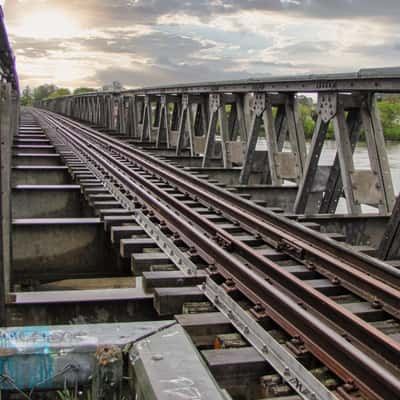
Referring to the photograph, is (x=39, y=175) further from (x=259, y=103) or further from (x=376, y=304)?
(x=376, y=304)

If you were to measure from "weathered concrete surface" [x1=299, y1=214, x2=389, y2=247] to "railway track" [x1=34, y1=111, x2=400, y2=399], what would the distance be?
28.9 inches

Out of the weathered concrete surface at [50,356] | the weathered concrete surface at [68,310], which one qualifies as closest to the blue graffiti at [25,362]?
the weathered concrete surface at [50,356]

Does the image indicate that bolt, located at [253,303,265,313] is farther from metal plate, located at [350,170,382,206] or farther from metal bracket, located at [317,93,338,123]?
metal bracket, located at [317,93,338,123]

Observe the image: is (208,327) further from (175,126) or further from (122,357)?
(175,126)

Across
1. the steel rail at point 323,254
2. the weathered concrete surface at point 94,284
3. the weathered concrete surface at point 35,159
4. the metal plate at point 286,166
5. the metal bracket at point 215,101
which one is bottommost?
the weathered concrete surface at point 94,284

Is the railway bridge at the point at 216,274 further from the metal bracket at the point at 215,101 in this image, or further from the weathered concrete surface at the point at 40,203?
the metal bracket at the point at 215,101

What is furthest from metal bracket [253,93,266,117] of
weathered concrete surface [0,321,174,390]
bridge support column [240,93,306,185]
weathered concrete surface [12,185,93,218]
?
weathered concrete surface [0,321,174,390]

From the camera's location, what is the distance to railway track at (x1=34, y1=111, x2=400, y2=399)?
352 centimetres

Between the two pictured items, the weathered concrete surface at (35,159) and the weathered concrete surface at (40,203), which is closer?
the weathered concrete surface at (40,203)

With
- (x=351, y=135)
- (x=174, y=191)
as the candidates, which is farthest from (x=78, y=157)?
(x=351, y=135)

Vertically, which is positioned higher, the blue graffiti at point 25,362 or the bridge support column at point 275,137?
the bridge support column at point 275,137

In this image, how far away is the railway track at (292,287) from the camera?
352 cm

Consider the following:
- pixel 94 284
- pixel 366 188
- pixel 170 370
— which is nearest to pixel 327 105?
pixel 366 188

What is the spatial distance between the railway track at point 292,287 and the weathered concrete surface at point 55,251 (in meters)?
0.73
